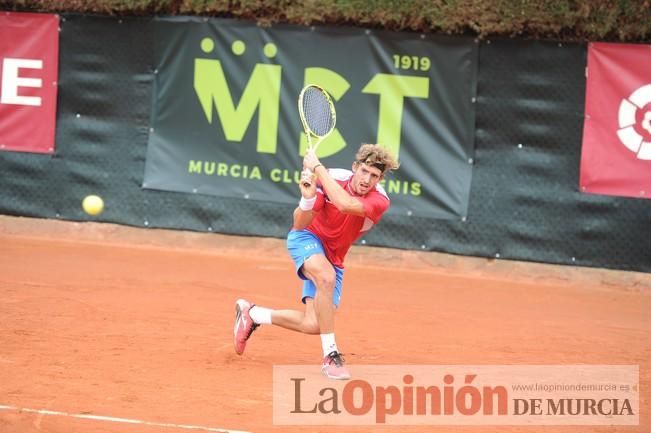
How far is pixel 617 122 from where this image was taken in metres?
10.9

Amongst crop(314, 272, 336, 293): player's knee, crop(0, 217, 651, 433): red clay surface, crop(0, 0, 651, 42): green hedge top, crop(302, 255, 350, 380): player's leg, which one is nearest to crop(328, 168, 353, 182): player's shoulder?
crop(302, 255, 350, 380): player's leg

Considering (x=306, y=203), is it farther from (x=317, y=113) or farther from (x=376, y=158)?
(x=317, y=113)

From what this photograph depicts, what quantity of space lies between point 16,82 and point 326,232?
700 centimetres

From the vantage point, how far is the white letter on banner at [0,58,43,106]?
40.9ft

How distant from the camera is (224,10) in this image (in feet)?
39.2

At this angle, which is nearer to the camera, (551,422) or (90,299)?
(551,422)

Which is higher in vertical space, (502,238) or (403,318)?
(502,238)

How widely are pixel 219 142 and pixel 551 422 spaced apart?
23.1 ft

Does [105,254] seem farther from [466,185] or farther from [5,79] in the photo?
[466,185]

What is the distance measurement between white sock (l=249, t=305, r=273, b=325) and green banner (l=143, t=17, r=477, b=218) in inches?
185

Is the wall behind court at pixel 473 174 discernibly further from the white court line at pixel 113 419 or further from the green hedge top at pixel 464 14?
the white court line at pixel 113 419

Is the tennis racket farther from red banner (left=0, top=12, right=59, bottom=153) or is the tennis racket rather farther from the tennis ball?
red banner (left=0, top=12, right=59, bottom=153)

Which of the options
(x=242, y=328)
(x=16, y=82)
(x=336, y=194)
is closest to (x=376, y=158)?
(x=336, y=194)

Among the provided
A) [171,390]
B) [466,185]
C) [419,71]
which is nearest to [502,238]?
[466,185]
